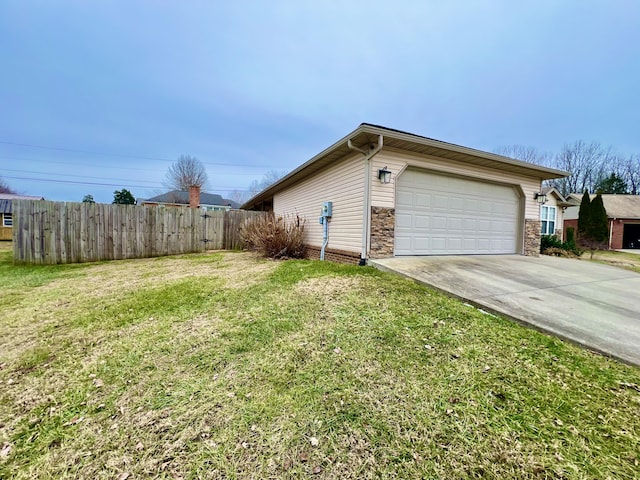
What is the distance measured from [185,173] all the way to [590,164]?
4214cm

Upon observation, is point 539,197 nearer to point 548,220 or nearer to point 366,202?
point 366,202

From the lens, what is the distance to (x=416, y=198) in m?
6.32

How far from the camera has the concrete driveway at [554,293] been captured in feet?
8.55

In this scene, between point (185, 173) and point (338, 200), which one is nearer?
point (338, 200)

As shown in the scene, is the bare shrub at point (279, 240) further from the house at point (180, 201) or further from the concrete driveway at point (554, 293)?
the house at point (180, 201)

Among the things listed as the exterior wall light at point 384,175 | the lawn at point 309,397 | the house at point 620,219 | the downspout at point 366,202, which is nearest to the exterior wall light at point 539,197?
the exterior wall light at point 384,175

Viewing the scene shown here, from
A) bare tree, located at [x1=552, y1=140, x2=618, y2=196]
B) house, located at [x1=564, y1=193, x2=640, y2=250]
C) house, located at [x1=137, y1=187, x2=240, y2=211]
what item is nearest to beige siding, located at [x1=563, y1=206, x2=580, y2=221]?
house, located at [x1=564, y1=193, x2=640, y2=250]

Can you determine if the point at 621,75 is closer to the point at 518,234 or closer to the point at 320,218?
the point at 518,234

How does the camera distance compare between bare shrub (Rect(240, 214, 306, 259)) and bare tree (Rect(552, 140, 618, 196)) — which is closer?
bare shrub (Rect(240, 214, 306, 259))

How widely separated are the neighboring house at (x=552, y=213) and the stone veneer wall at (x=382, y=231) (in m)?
11.9

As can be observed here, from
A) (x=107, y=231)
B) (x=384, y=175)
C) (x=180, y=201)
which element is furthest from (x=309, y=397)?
(x=180, y=201)

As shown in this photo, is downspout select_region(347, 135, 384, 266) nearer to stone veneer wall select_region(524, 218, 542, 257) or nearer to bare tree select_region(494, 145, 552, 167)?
stone veneer wall select_region(524, 218, 542, 257)

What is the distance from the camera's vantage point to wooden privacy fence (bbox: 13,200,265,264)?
7.31m

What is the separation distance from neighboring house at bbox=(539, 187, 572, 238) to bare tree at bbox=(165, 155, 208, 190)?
97.6 ft
